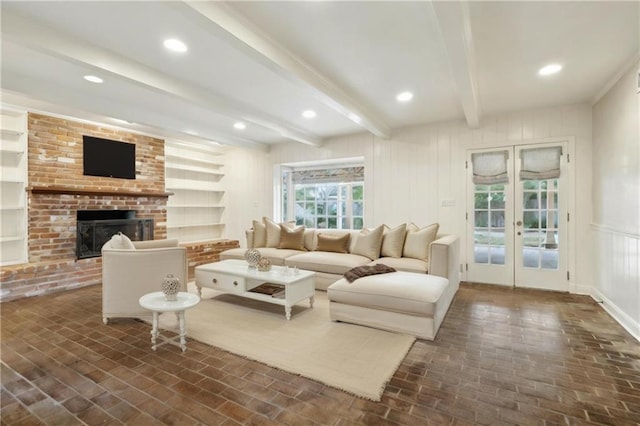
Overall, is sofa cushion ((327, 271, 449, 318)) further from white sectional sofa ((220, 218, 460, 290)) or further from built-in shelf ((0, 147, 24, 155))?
built-in shelf ((0, 147, 24, 155))

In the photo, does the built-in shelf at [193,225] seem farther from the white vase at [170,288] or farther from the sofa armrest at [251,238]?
the white vase at [170,288]

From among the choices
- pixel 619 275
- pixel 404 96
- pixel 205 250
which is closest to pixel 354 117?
pixel 404 96

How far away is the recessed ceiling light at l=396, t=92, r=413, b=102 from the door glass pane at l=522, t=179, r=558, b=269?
2121mm

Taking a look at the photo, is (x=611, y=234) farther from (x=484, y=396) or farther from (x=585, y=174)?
(x=484, y=396)

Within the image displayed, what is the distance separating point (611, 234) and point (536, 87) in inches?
71.4

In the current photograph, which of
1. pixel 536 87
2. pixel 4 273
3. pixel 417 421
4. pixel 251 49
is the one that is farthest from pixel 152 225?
pixel 536 87

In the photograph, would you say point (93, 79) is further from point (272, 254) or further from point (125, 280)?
point (272, 254)

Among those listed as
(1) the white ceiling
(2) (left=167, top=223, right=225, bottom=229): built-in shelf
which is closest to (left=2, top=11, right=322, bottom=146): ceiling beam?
(1) the white ceiling

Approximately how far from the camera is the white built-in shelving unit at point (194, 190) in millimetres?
6414

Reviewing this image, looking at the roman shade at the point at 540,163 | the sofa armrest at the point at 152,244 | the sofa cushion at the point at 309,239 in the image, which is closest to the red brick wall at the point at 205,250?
the sofa armrest at the point at 152,244

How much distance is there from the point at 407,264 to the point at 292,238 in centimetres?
196

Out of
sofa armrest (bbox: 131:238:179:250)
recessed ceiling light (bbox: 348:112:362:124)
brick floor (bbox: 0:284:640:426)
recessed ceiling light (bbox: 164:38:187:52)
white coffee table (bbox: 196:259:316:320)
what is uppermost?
recessed ceiling light (bbox: 164:38:187:52)

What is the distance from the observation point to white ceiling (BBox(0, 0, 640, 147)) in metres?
2.20

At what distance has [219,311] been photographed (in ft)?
11.3
